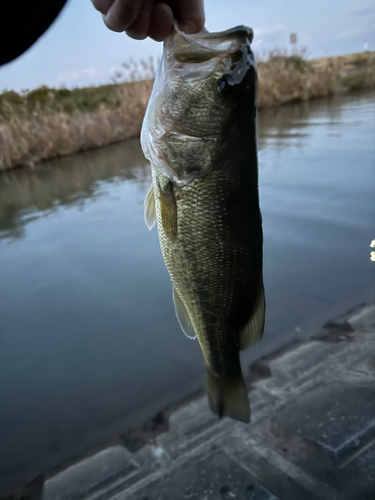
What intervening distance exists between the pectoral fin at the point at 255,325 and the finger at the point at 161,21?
2.31ft

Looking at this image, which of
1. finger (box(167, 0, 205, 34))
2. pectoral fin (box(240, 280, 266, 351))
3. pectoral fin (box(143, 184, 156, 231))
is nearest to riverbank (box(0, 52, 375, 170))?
finger (box(167, 0, 205, 34))

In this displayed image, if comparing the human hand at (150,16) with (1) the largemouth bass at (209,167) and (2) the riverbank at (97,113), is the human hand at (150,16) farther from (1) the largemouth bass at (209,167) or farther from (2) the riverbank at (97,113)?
(2) the riverbank at (97,113)

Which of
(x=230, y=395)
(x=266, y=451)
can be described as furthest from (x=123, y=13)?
(x=266, y=451)

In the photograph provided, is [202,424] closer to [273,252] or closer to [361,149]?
[273,252]

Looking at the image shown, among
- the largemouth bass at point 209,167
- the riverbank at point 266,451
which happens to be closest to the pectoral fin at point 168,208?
the largemouth bass at point 209,167

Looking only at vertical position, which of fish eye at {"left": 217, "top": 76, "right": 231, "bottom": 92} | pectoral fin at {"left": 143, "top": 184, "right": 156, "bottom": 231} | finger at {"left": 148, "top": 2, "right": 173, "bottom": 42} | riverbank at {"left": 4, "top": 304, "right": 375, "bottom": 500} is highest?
finger at {"left": 148, "top": 2, "right": 173, "bottom": 42}

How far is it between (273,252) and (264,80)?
32.7 ft

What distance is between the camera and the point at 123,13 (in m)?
0.99

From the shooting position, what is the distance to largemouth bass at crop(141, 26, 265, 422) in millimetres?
988

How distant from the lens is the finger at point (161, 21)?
103 cm

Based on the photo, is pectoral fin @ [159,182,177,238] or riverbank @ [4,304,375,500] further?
riverbank @ [4,304,375,500]

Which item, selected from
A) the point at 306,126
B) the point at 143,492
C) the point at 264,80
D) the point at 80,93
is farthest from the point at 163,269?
the point at 80,93

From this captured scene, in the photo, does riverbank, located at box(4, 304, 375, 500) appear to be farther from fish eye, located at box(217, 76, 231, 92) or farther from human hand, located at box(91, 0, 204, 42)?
human hand, located at box(91, 0, 204, 42)

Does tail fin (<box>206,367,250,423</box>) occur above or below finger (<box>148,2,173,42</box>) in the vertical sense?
below
